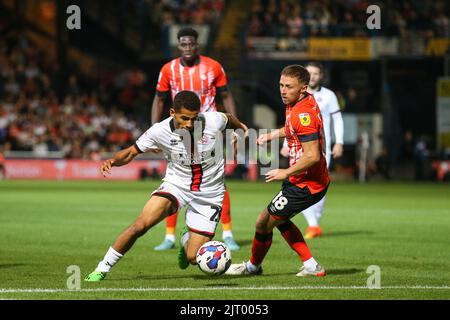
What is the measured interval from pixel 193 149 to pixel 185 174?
0.87 ft

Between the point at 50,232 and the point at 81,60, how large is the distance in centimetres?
2959

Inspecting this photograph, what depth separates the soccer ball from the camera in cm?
991

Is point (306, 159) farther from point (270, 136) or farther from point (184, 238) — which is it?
point (184, 238)

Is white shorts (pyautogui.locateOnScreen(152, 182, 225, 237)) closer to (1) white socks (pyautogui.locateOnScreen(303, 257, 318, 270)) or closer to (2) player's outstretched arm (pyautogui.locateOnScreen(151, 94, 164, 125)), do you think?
(1) white socks (pyautogui.locateOnScreen(303, 257, 318, 270))

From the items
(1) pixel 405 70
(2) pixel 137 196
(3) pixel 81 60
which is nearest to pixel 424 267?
(2) pixel 137 196

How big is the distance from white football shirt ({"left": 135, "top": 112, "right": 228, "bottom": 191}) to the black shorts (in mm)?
676

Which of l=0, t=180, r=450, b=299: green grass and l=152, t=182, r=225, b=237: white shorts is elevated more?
l=152, t=182, r=225, b=237: white shorts

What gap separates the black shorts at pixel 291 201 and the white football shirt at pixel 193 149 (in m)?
0.68

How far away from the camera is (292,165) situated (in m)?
9.97

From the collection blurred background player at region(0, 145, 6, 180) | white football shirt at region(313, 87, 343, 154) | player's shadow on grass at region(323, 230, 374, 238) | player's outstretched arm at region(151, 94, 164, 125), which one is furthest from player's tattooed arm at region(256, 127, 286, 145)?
blurred background player at region(0, 145, 6, 180)

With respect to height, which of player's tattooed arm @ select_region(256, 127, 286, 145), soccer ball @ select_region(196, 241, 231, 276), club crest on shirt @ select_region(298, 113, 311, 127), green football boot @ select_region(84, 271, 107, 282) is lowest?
green football boot @ select_region(84, 271, 107, 282)

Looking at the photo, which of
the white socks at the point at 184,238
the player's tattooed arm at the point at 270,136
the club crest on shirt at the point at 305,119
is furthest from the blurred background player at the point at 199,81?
the club crest on shirt at the point at 305,119

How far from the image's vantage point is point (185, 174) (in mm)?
10250
